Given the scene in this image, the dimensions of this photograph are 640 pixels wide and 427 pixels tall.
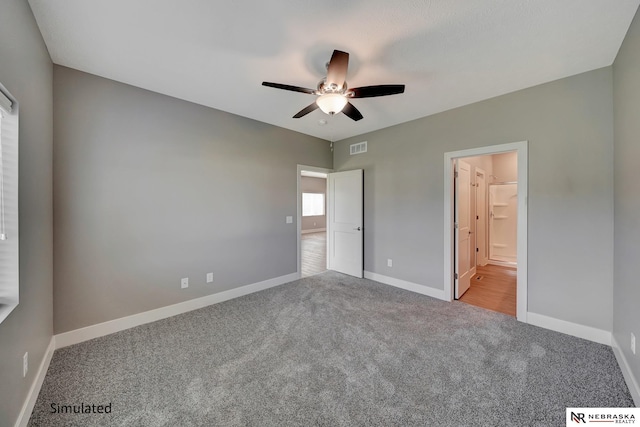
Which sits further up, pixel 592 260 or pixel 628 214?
pixel 628 214

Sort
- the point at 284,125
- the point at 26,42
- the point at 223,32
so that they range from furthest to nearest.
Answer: the point at 284,125 < the point at 223,32 < the point at 26,42

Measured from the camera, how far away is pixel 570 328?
2484mm

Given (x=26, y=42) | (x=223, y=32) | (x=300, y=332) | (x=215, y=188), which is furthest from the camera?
(x=215, y=188)

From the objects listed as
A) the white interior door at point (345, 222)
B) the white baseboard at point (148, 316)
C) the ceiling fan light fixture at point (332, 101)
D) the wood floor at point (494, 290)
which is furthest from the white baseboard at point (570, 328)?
the white baseboard at point (148, 316)

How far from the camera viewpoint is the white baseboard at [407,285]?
3.47m

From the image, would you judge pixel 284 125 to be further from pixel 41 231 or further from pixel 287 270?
pixel 41 231

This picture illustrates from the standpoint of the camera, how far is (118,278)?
8.49ft

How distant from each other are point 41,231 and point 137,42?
5.63ft

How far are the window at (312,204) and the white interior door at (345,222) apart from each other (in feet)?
18.2

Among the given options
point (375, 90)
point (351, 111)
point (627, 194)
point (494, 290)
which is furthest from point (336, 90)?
point (494, 290)

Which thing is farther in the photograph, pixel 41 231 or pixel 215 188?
pixel 215 188

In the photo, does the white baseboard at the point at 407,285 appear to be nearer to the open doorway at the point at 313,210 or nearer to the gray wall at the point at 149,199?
the gray wall at the point at 149,199

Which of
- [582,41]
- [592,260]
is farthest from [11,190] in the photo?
[592,260]

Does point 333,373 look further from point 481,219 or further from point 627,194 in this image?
point 481,219
